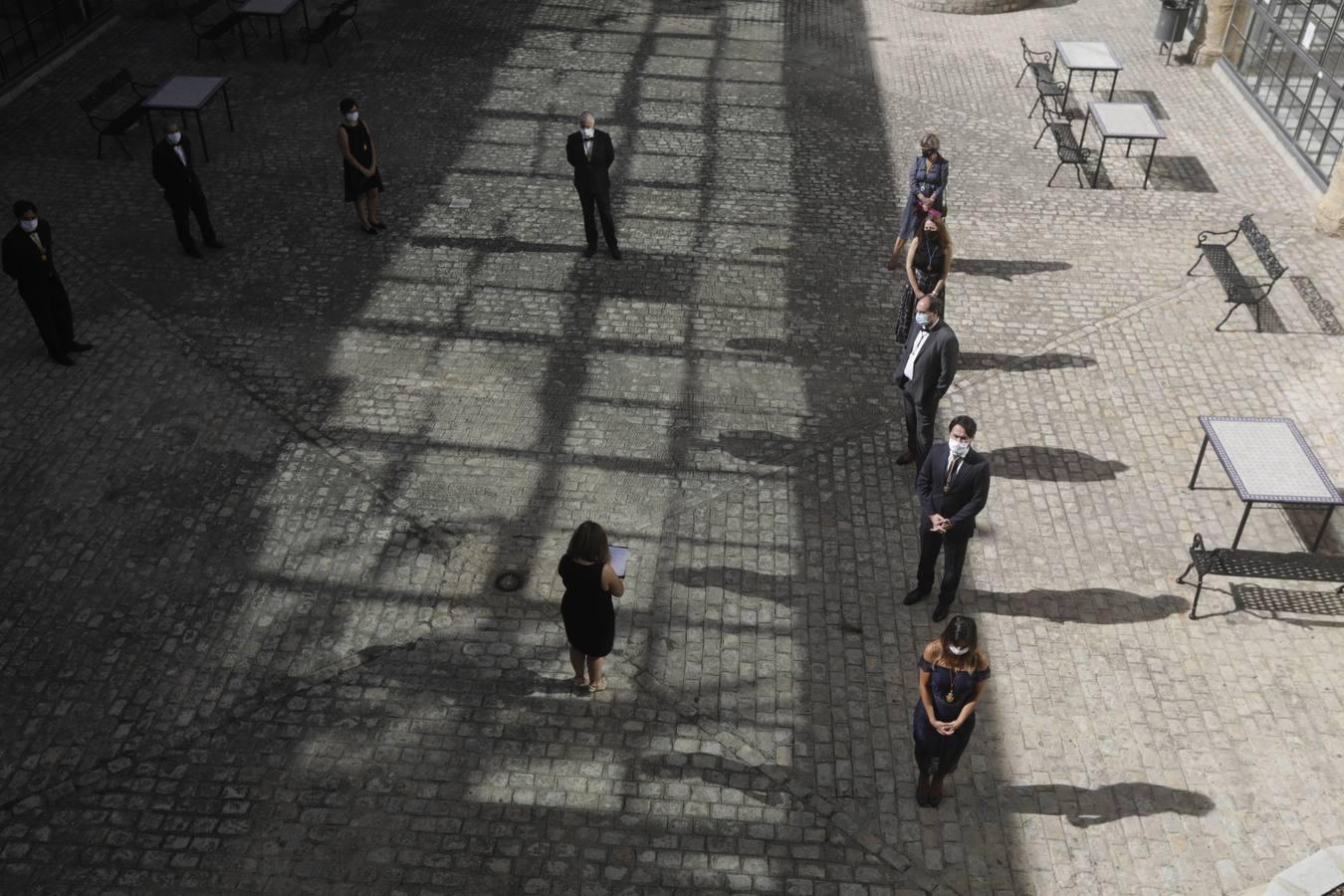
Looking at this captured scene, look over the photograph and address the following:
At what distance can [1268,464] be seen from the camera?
975cm

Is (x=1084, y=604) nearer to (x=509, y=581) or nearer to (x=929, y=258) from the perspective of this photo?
(x=929, y=258)

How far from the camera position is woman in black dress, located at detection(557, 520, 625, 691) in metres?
7.50

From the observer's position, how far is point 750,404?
11773 mm

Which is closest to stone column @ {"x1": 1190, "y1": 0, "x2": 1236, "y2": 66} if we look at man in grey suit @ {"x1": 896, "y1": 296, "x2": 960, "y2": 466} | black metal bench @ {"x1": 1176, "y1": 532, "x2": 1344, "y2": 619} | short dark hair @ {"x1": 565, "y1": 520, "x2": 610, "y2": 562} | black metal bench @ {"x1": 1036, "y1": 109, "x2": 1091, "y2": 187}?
black metal bench @ {"x1": 1036, "y1": 109, "x2": 1091, "y2": 187}

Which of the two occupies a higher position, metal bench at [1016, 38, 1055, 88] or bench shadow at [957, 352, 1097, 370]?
bench shadow at [957, 352, 1097, 370]

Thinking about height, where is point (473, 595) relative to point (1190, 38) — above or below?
above

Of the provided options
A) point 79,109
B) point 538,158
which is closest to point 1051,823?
point 538,158

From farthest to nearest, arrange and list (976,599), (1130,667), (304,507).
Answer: (304,507), (976,599), (1130,667)

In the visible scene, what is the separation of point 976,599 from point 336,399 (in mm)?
6081

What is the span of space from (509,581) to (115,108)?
38.5ft

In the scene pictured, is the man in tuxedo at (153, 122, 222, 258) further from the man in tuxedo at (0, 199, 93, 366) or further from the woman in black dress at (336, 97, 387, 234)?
the man in tuxedo at (0, 199, 93, 366)

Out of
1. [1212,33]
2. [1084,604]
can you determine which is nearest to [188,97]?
[1084,604]

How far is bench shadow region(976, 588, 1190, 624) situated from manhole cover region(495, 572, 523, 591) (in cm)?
350

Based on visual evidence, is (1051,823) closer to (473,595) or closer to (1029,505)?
(1029,505)
